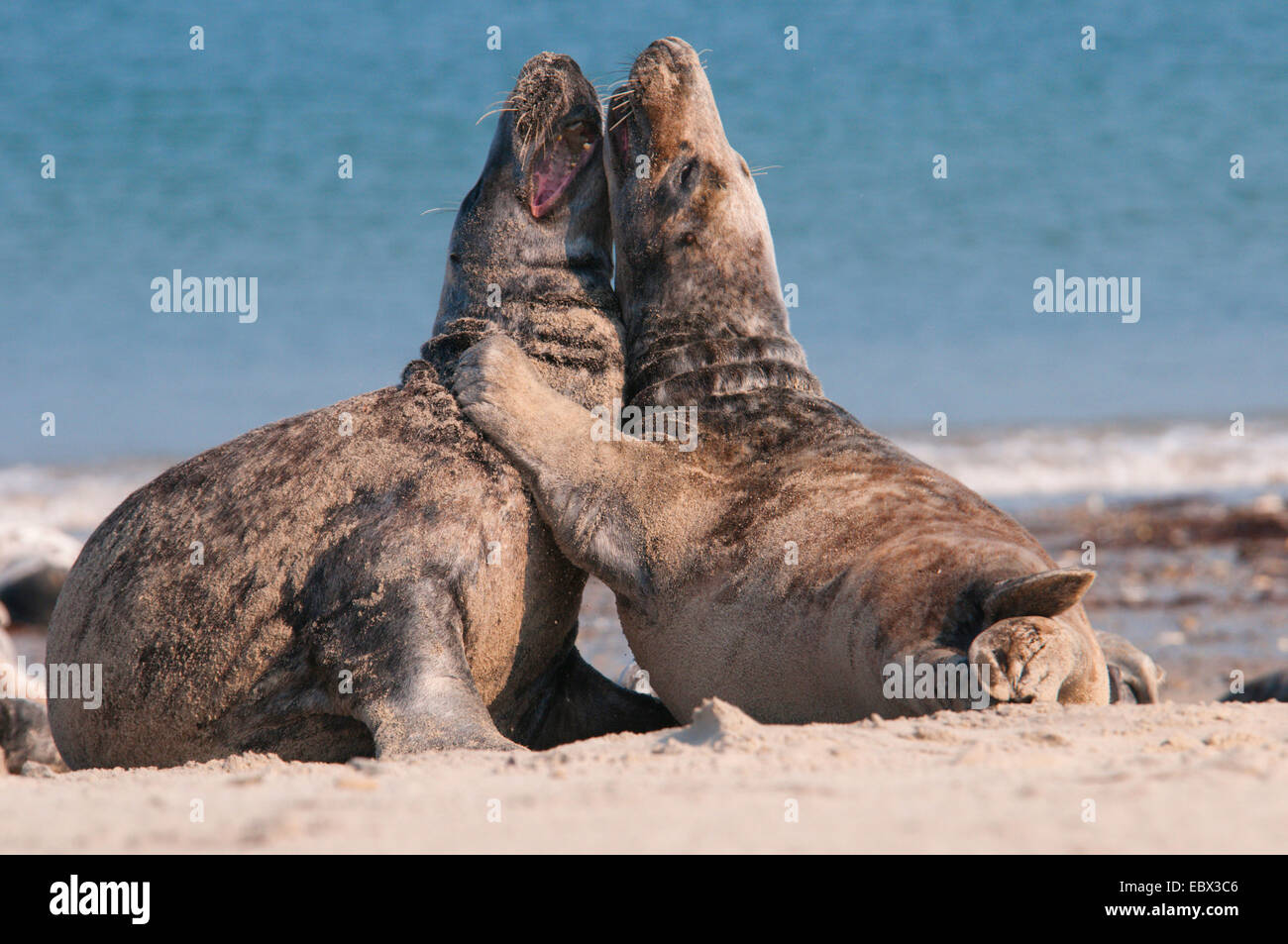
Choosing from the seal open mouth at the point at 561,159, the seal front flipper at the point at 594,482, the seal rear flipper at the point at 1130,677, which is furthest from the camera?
the seal open mouth at the point at 561,159

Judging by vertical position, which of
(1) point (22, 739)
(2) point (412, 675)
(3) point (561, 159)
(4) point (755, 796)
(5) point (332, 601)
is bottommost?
(1) point (22, 739)

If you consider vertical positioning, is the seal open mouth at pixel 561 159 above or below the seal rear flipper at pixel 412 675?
above

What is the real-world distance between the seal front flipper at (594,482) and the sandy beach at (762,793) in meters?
1.06

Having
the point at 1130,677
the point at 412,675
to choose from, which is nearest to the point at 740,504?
the point at 412,675

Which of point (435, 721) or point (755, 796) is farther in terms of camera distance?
point (435, 721)

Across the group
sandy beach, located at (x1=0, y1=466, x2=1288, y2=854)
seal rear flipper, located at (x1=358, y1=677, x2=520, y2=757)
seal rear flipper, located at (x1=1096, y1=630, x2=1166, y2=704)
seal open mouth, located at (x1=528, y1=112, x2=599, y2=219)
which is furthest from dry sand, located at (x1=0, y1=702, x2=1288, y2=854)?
seal open mouth, located at (x1=528, y1=112, x2=599, y2=219)

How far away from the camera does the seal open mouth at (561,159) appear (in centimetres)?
542

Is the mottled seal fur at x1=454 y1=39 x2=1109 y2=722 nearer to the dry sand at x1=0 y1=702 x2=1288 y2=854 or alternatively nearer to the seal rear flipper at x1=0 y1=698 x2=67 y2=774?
the dry sand at x1=0 y1=702 x2=1288 y2=854

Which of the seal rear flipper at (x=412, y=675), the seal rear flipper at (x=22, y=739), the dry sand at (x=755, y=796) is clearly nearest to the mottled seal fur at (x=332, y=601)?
the seal rear flipper at (x=412, y=675)

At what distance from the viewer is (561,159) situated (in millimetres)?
5488

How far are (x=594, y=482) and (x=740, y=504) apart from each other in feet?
1.65

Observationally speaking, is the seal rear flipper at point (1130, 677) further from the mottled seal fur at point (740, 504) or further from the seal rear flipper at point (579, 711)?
the seal rear flipper at point (579, 711)

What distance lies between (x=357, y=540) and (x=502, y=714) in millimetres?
859

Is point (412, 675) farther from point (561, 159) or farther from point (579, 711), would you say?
point (561, 159)
